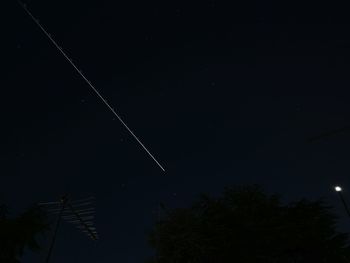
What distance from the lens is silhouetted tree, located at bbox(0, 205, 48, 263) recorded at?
66.0 feet

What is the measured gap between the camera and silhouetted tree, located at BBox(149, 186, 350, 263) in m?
21.8

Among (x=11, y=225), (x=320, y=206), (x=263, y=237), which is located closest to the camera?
(x=11, y=225)

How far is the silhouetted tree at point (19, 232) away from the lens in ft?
66.0

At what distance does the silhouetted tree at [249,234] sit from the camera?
2175cm

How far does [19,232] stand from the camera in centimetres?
2073

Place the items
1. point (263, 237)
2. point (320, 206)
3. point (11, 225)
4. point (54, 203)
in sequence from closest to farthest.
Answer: point (54, 203) < point (11, 225) < point (263, 237) < point (320, 206)

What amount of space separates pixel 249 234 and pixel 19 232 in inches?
597

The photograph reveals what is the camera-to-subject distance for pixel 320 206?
2419cm

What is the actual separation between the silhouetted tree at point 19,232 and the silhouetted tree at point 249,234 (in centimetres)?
821

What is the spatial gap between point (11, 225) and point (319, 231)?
818 inches

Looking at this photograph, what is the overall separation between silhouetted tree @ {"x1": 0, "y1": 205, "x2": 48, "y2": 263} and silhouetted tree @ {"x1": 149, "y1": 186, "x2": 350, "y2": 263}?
821cm

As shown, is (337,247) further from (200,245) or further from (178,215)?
(178,215)

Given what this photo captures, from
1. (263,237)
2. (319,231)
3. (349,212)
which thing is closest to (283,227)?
(263,237)

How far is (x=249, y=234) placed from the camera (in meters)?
22.4
